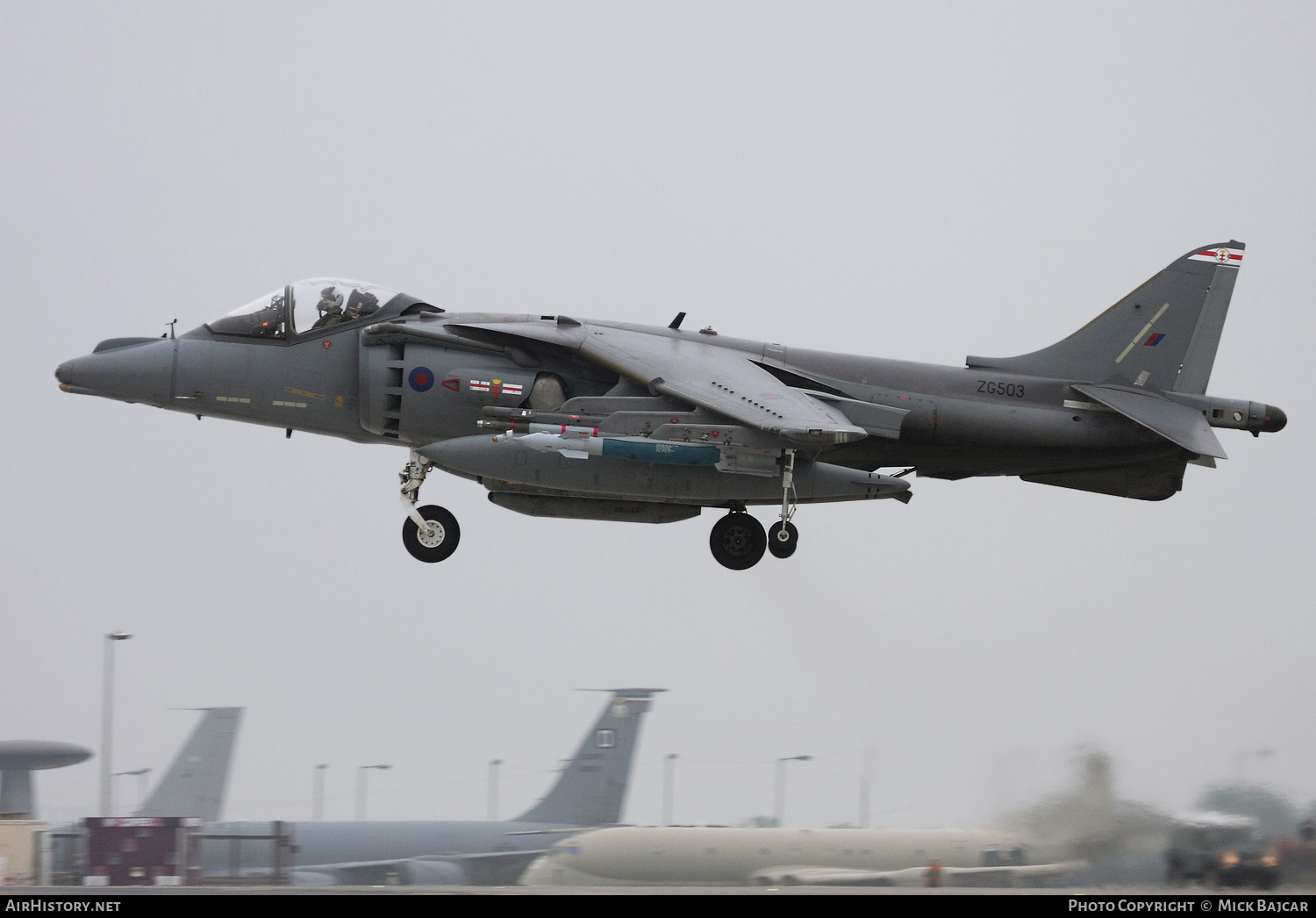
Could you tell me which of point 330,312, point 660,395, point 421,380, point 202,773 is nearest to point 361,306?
point 330,312

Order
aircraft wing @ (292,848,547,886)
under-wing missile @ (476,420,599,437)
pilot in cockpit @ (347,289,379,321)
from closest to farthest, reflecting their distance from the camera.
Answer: under-wing missile @ (476,420,599,437)
pilot in cockpit @ (347,289,379,321)
aircraft wing @ (292,848,547,886)

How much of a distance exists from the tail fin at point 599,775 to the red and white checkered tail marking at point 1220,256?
10741 millimetres

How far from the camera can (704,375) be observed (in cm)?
1659

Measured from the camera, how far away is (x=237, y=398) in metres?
17.7

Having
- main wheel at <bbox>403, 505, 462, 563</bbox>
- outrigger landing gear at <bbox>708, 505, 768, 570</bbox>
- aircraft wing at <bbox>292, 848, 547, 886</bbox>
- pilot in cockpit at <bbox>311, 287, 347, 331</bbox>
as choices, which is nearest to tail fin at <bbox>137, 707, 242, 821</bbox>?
aircraft wing at <bbox>292, 848, 547, 886</bbox>

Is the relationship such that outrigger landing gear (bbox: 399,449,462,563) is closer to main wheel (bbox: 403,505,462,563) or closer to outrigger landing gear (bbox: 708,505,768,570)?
main wheel (bbox: 403,505,462,563)

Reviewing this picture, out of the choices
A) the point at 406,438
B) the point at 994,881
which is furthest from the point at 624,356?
the point at 994,881

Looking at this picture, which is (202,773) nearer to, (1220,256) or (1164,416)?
(1164,416)

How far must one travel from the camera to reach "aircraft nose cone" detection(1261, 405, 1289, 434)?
17609 mm

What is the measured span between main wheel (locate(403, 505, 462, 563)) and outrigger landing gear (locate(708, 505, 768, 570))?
11.6 ft

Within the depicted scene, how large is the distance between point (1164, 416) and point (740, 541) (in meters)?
5.77

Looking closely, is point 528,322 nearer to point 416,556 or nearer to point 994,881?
point 416,556
